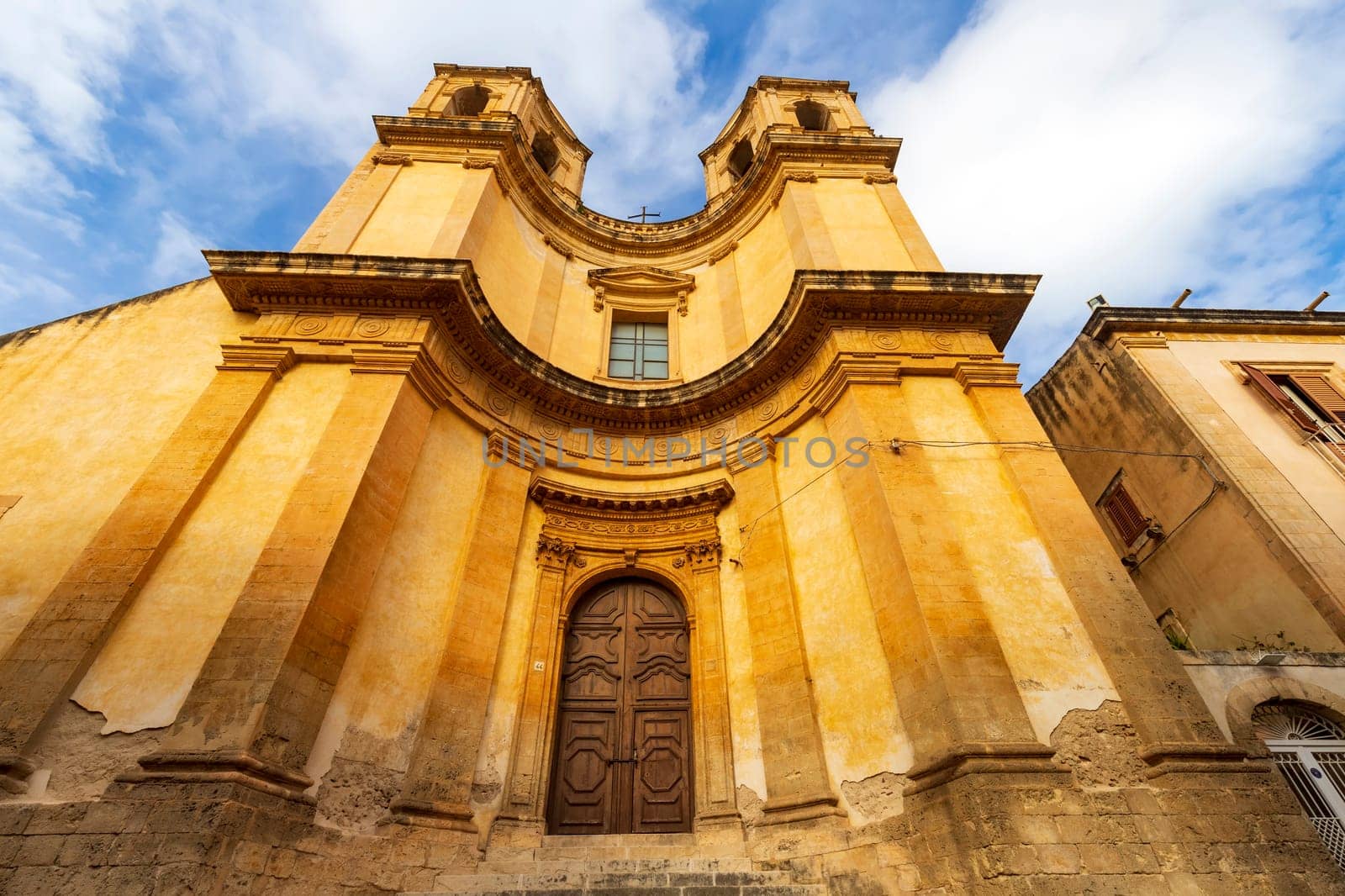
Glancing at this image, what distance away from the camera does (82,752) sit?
5.48 meters

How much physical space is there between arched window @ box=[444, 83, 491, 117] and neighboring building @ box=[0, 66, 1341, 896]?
5447mm

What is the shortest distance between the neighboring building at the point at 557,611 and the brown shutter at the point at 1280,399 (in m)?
A: 4.86

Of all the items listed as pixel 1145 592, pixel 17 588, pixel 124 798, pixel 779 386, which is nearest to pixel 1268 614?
pixel 1145 592

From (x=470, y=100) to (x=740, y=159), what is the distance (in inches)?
298

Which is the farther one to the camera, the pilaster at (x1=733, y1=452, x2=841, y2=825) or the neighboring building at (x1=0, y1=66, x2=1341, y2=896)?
the pilaster at (x1=733, y1=452, x2=841, y2=825)

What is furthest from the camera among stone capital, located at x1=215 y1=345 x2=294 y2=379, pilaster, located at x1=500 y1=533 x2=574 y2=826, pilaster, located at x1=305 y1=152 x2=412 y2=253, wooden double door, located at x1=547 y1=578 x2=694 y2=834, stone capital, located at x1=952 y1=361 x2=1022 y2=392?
pilaster, located at x1=305 y1=152 x2=412 y2=253

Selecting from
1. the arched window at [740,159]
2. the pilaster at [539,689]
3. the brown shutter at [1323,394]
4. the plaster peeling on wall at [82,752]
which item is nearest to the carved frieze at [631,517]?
the pilaster at [539,689]

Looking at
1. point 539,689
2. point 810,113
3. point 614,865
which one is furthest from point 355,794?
point 810,113

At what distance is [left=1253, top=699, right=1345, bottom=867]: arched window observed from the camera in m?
6.46

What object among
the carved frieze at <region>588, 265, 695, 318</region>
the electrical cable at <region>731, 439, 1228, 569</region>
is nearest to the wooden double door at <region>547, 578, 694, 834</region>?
the electrical cable at <region>731, 439, 1228, 569</region>

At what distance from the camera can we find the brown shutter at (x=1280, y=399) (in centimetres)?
991

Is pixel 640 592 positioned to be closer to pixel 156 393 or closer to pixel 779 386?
pixel 779 386

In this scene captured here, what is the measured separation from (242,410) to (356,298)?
2.30m

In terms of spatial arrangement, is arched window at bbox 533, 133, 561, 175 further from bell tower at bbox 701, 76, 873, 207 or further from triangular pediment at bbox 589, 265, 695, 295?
triangular pediment at bbox 589, 265, 695, 295
